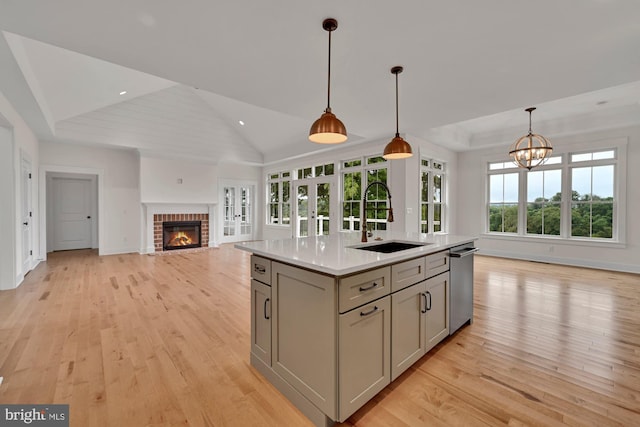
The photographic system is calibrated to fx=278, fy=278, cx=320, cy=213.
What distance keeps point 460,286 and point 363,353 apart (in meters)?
1.46

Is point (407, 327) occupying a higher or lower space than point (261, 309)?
lower

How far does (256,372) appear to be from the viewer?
6.66 feet

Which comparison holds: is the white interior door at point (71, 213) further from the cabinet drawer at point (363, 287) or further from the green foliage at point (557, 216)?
the green foliage at point (557, 216)

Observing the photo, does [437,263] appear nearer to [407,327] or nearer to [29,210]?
[407,327]

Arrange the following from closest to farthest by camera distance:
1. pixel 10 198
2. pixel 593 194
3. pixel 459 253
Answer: pixel 459 253 < pixel 10 198 < pixel 593 194

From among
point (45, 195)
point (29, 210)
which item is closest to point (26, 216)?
point (29, 210)

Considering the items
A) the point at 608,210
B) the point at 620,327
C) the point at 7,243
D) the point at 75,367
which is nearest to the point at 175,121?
the point at 7,243

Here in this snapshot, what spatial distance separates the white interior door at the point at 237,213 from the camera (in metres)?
9.02

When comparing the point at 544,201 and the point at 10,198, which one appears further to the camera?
the point at 544,201

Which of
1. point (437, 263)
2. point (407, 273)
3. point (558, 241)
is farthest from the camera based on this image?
point (558, 241)

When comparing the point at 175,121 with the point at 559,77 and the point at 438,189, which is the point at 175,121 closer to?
the point at 438,189

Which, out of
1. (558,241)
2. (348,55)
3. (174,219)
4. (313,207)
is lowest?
(558,241)

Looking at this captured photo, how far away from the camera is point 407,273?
191 cm

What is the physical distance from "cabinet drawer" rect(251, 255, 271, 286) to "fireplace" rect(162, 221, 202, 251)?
6467mm
